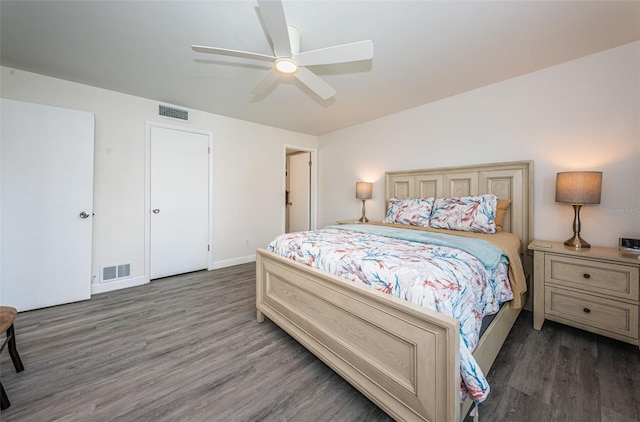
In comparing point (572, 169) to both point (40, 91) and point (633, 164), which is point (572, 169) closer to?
point (633, 164)

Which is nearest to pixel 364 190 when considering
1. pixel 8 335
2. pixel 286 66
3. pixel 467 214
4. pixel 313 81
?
pixel 467 214

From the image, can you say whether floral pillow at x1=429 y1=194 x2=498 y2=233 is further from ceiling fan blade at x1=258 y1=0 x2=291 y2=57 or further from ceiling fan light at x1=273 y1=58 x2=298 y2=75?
ceiling fan blade at x1=258 y1=0 x2=291 y2=57

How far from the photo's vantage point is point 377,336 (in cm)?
126

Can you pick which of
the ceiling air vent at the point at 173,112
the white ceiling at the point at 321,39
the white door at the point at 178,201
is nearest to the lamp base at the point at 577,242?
the white ceiling at the point at 321,39

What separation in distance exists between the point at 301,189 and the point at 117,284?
331 centimetres

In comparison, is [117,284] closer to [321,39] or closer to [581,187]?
[321,39]

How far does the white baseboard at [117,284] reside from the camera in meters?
2.84

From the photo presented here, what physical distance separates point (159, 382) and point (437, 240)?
209 centimetres

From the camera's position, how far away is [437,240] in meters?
1.82

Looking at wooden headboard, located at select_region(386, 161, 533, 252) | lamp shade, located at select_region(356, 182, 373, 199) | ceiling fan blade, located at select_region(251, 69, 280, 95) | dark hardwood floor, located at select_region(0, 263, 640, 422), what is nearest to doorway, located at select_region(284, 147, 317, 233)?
lamp shade, located at select_region(356, 182, 373, 199)

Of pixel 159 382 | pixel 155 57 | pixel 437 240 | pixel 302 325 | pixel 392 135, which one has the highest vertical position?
pixel 155 57

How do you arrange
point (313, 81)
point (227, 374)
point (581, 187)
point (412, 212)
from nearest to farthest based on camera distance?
1. point (227, 374)
2. point (581, 187)
3. point (313, 81)
4. point (412, 212)

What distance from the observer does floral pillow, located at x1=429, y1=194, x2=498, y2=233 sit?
2.37 m

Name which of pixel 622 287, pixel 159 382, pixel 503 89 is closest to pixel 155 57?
pixel 159 382
